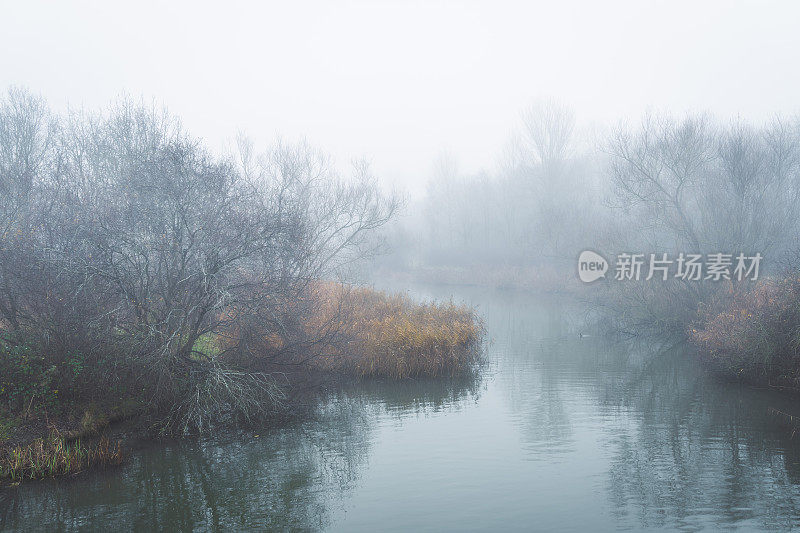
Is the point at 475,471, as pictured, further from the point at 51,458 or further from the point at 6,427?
the point at 6,427

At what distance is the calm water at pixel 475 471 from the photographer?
864cm

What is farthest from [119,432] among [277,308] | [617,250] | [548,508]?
[617,250]

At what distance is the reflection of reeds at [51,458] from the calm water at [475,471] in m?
0.30

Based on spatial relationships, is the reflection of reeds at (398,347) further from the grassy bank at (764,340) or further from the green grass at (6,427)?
the green grass at (6,427)

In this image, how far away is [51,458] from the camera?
33.1 ft

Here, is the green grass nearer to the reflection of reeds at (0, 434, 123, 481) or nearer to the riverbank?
the riverbank

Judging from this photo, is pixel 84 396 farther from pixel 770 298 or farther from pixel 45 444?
pixel 770 298

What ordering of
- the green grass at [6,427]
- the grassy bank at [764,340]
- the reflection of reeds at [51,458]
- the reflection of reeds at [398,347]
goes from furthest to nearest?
1. the reflection of reeds at [398,347]
2. the grassy bank at [764,340]
3. the green grass at [6,427]
4. the reflection of reeds at [51,458]

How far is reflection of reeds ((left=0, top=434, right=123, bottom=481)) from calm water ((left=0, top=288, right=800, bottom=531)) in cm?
30

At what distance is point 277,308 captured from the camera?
45.3 ft

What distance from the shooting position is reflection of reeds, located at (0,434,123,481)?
974cm

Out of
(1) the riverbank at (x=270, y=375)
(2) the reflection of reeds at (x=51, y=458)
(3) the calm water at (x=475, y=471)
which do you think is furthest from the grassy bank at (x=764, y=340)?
(2) the reflection of reeds at (x=51, y=458)

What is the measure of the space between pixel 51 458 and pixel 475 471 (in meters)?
7.67

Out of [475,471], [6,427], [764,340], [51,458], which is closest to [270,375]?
[51,458]
